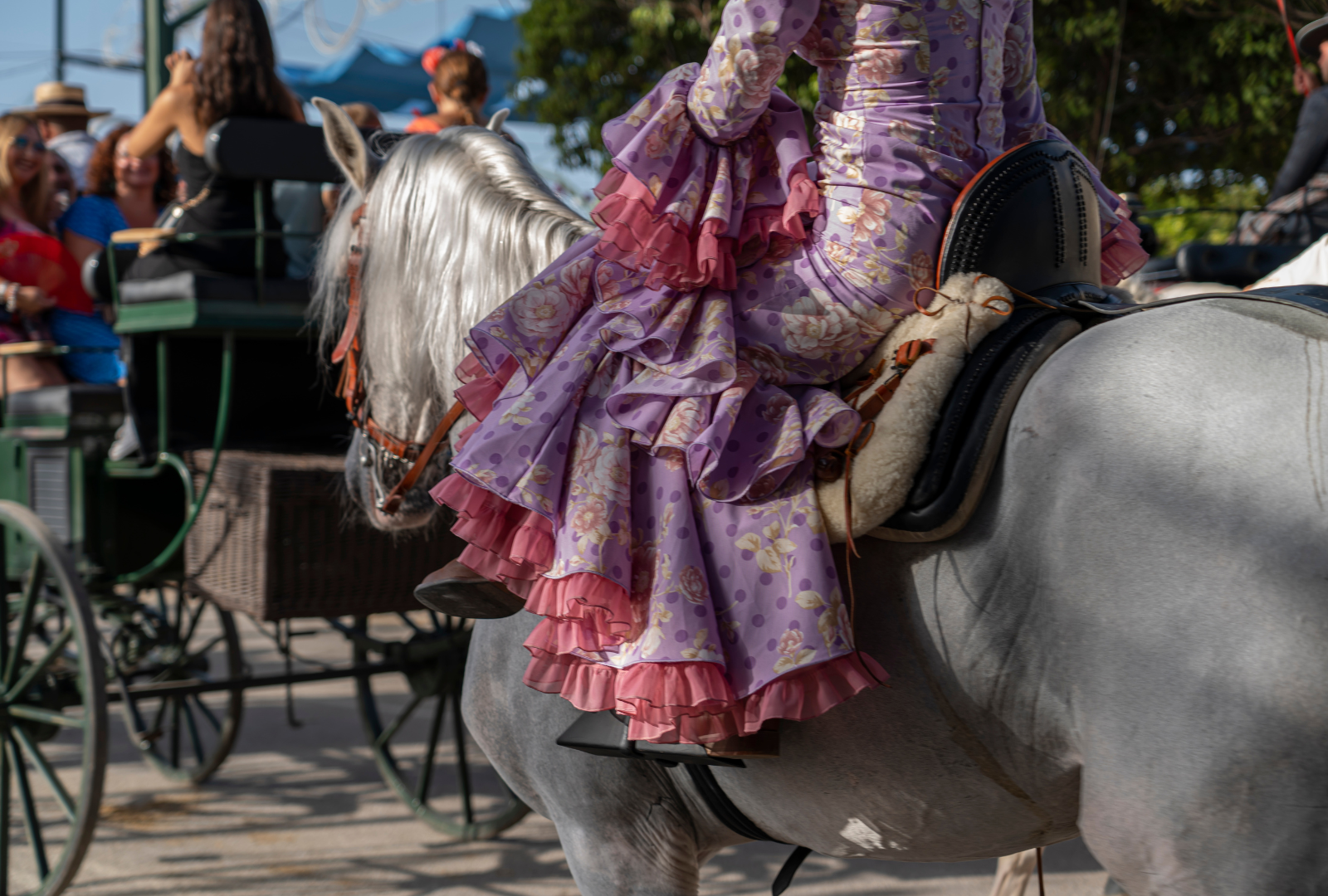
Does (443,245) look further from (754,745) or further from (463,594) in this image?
(754,745)

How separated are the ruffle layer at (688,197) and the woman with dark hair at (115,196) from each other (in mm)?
4177

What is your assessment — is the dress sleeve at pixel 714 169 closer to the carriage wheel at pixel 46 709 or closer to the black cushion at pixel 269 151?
the black cushion at pixel 269 151

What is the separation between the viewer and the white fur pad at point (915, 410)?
137 centimetres

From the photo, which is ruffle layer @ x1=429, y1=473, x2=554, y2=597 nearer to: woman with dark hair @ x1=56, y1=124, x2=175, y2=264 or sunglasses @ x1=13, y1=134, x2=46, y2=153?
woman with dark hair @ x1=56, y1=124, x2=175, y2=264

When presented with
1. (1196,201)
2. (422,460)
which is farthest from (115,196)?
(1196,201)

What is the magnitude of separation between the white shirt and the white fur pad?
6.41 meters

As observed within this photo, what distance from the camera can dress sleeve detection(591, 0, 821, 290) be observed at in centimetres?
150

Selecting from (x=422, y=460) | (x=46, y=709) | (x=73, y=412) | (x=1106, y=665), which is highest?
(x=1106, y=665)

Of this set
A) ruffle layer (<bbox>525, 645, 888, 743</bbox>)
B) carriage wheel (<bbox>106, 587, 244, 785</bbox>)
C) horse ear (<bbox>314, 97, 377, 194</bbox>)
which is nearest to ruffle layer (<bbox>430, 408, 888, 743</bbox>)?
ruffle layer (<bbox>525, 645, 888, 743</bbox>)

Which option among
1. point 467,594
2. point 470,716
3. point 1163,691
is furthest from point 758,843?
point 1163,691

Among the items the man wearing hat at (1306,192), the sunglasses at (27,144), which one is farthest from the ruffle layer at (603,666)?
the sunglasses at (27,144)

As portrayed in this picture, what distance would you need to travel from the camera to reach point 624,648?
1.51 metres

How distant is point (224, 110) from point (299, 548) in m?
1.59

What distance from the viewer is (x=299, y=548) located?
121 inches
